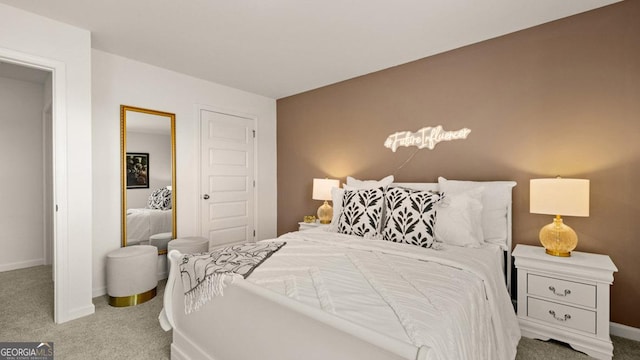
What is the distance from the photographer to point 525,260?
2164mm

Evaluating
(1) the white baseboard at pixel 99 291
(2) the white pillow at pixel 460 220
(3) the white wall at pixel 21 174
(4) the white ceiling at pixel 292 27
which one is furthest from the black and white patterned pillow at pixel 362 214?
(3) the white wall at pixel 21 174

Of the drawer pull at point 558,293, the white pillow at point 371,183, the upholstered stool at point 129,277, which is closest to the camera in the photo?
the drawer pull at point 558,293

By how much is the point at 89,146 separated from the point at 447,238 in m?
3.21

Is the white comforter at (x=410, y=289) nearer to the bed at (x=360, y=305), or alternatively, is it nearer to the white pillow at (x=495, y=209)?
the bed at (x=360, y=305)

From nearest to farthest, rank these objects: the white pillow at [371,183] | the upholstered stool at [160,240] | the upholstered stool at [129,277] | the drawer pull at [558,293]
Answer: the drawer pull at [558,293] → the upholstered stool at [129,277] → the white pillow at [371,183] → the upholstered stool at [160,240]

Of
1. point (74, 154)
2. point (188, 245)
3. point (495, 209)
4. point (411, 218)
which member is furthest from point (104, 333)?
point (495, 209)

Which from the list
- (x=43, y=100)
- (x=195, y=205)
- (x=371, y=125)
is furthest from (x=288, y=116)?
(x=43, y=100)

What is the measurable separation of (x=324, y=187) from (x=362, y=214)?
117cm

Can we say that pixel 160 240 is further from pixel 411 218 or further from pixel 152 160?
pixel 411 218

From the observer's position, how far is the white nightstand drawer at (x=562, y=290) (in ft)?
6.38

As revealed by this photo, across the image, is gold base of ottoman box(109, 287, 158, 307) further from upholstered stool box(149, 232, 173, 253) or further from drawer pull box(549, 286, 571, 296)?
drawer pull box(549, 286, 571, 296)

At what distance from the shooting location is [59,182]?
7.91 feet

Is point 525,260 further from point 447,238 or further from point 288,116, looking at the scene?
point 288,116

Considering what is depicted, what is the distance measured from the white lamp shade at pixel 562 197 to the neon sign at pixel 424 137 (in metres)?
0.93
